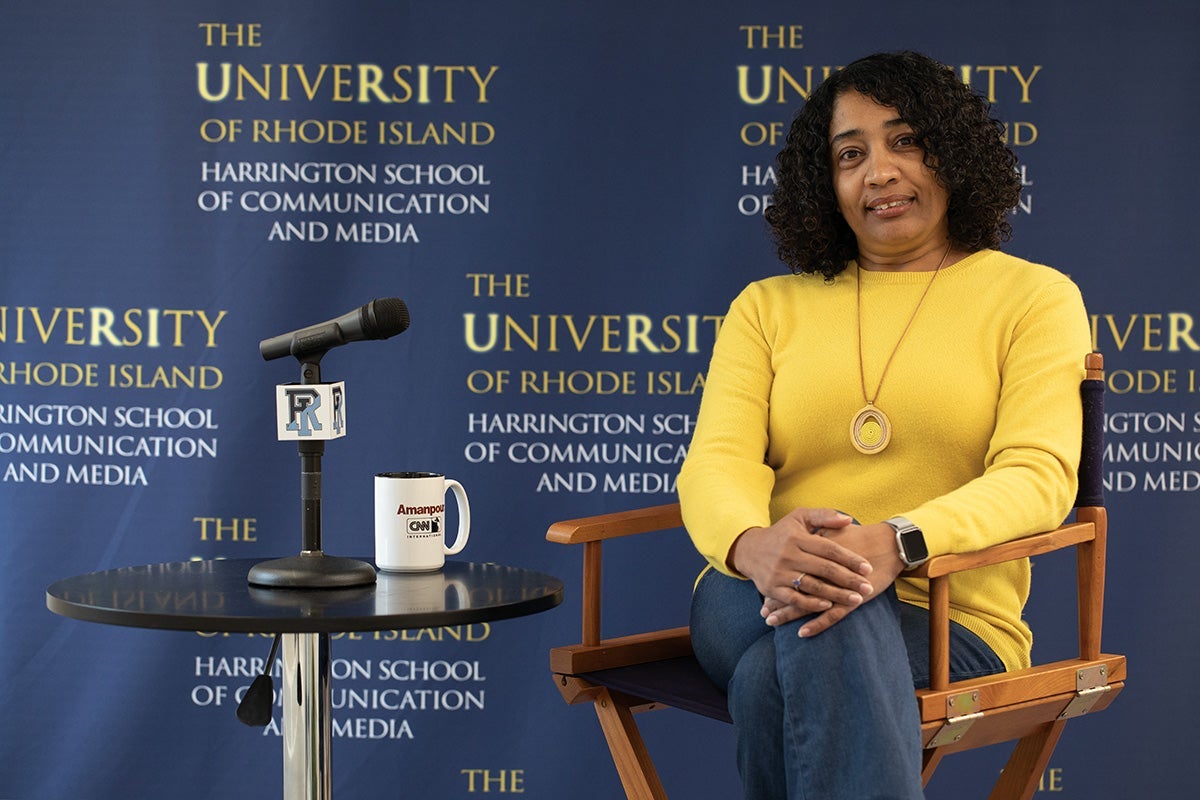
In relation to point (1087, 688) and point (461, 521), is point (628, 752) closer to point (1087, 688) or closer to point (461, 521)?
point (461, 521)

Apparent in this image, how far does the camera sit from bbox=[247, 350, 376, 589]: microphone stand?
1.75 m

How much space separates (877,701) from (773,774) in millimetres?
222

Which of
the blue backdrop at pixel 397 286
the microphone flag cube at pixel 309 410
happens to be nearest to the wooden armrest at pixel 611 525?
the microphone flag cube at pixel 309 410

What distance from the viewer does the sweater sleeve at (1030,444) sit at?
1787 mm

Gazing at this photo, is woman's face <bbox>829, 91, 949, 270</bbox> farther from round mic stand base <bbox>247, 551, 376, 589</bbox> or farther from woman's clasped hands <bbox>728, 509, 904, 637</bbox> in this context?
round mic stand base <bbox>247, 551, 376, 589</bbox>

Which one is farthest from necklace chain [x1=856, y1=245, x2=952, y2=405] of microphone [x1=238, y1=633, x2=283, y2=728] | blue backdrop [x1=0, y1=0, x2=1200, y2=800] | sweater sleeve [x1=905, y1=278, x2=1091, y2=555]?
microphone [x1=238, y1=633, x2=283, y2=728]

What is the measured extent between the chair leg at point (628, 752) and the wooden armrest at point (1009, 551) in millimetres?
568

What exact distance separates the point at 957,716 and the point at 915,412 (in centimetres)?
47

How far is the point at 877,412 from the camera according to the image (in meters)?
2.02

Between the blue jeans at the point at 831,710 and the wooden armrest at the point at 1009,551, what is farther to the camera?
the wooden armrest at the point at 1009,551

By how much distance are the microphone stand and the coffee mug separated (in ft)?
0.28

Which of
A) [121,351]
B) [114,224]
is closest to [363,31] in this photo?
[114,224]

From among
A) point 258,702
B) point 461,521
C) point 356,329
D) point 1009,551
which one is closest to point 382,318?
point 356,329

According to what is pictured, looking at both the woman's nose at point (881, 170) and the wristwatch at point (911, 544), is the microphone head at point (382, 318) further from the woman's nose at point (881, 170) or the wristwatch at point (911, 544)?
the woman's nose at point (881, 170)
